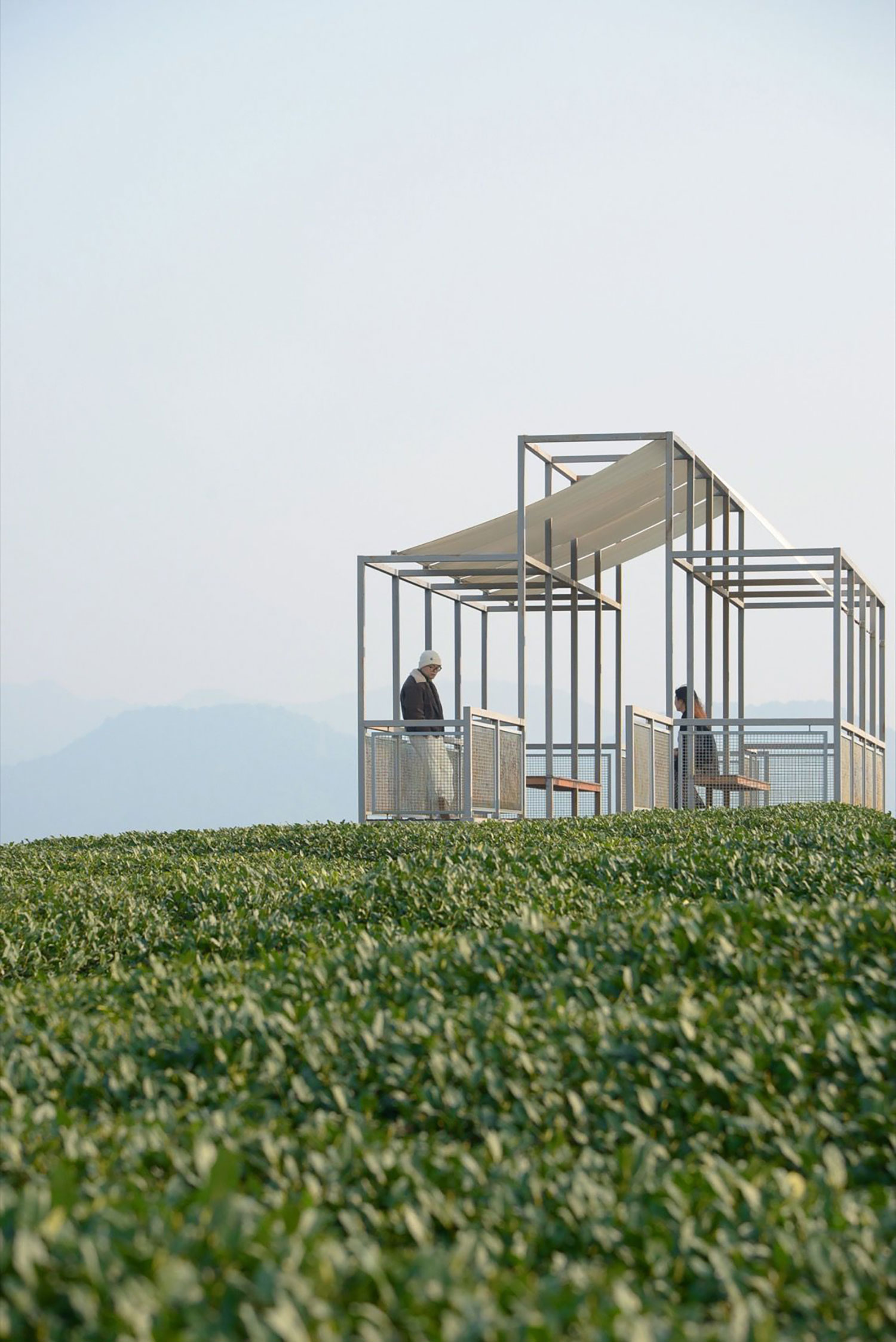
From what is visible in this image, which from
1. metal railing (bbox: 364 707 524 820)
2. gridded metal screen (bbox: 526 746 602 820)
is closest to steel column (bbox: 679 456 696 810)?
gridded metal screen (bbox: 526 746 602 820)

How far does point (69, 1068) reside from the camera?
4.82m

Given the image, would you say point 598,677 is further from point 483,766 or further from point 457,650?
point 483,766

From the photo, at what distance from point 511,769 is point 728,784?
2.56 metres

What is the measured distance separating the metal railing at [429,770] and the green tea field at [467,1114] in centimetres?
873

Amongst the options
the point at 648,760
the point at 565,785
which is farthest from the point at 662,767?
the point at 565,785

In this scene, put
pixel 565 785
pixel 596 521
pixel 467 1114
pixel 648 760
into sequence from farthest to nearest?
pixel 596 521, pixel 565 785, pixel 648 760, pixel 467 1114

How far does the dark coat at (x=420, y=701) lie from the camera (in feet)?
56.3

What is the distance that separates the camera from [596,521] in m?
20.0

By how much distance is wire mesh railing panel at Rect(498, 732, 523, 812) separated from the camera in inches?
686

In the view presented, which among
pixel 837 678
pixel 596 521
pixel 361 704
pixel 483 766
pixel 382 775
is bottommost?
pixel 382 775

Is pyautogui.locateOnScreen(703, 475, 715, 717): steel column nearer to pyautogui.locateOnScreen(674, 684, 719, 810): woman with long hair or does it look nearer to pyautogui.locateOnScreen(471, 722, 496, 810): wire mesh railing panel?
pyautogui.locateOnScreen(674, 684, 719, 810): woman with long hair

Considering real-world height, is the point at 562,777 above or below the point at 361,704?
below

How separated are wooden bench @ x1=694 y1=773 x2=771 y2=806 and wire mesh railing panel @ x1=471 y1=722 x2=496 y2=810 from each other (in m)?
2.59

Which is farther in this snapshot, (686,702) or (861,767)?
(861,767)
